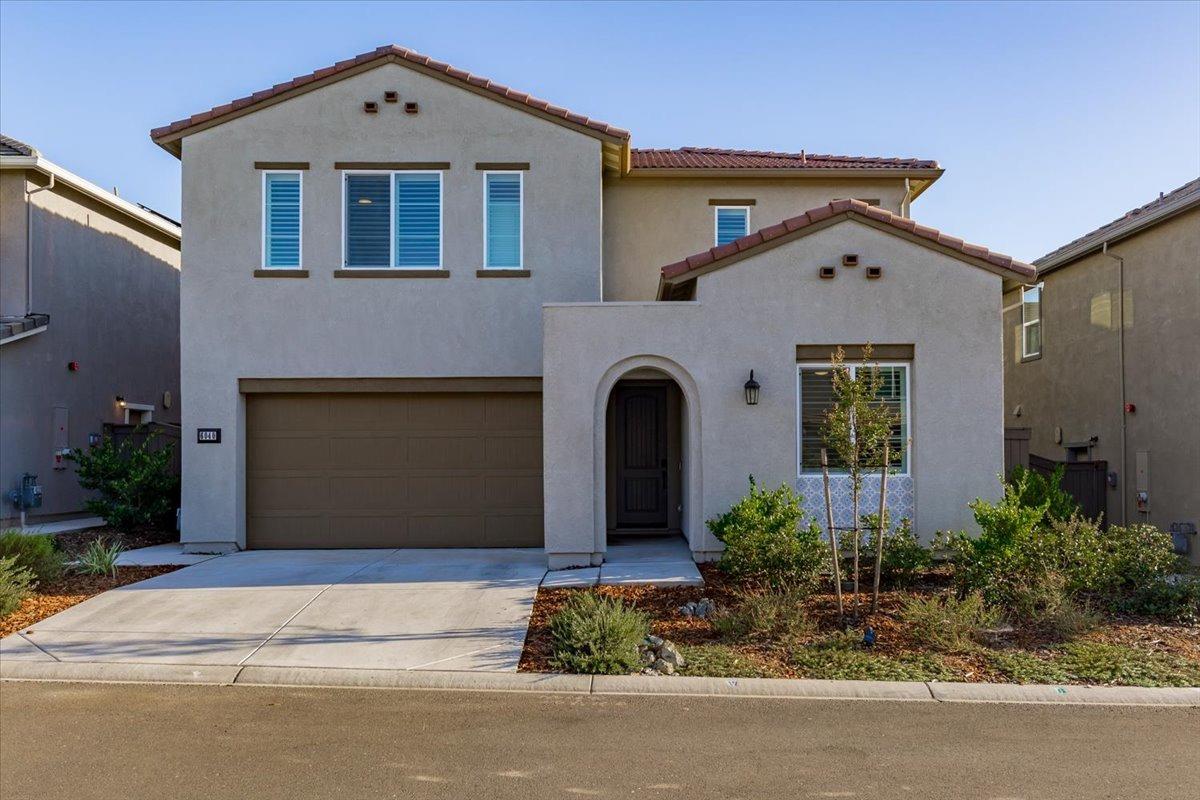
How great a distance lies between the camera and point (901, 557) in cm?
1048

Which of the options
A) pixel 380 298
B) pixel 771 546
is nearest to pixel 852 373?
pixel 771 546

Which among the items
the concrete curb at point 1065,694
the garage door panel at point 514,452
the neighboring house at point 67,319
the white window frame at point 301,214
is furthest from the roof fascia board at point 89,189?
the concrete curb at point 1065,694

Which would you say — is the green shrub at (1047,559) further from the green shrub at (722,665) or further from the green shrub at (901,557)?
the green shrub at (722,665)

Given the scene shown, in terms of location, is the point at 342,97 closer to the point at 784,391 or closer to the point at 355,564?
the point at 355,564

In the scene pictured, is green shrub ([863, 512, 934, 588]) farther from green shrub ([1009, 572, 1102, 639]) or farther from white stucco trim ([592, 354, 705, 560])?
white stucco trim ([592, 354, 705, 560])

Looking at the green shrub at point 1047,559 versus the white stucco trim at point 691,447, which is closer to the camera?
the green shrub at point 1047,559

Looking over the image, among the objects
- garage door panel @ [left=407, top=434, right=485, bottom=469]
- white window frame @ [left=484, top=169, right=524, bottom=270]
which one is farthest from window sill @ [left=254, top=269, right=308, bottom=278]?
garage door panel @ [left=407, top=434, right=485, bottom=469]

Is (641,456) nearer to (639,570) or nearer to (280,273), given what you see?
(639,570)

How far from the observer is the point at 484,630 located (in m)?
8.92

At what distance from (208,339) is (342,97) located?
13.1 ft

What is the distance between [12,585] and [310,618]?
296cm

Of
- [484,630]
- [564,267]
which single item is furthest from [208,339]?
[484,630]

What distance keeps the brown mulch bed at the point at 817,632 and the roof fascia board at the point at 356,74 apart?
22.5ft

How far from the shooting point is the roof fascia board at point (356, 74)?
1360 centimetres
